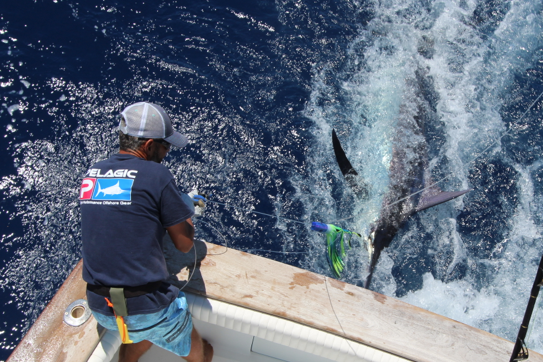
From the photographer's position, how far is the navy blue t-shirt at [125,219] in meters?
1.80

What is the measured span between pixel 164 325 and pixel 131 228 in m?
0.64

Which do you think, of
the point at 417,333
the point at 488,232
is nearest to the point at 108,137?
the point at 417,333

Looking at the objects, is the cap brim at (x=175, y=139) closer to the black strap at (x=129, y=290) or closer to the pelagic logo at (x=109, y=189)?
the pelagic logo at (x=109, y=189)

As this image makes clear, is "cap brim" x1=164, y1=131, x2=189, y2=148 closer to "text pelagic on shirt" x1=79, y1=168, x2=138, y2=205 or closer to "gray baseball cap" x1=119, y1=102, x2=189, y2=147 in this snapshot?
"gray baseball cap" x1=119, y1=102, x2=189, y2=147

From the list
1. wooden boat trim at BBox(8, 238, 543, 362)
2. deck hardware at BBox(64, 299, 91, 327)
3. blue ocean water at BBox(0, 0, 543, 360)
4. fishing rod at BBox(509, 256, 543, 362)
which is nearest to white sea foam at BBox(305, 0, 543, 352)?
blue ocean water at BBox(0, 0, 543, 360)

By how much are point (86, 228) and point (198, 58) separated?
13.1 feet

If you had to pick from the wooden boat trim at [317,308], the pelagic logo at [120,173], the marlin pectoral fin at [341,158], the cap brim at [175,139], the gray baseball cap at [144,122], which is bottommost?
the wooden boat trim at [317,308]

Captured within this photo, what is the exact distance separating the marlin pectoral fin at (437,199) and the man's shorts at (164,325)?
11.3 ft

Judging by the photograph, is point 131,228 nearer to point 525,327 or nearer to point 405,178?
point 525,327

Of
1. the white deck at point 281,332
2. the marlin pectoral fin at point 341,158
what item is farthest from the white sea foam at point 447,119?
the white deck at point 281,332

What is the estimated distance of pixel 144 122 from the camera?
2.04 metres

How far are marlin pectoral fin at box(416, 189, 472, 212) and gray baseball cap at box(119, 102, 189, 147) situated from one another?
3.64 meters

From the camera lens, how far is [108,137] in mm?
4547

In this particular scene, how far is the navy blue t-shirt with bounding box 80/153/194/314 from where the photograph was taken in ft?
5.91
